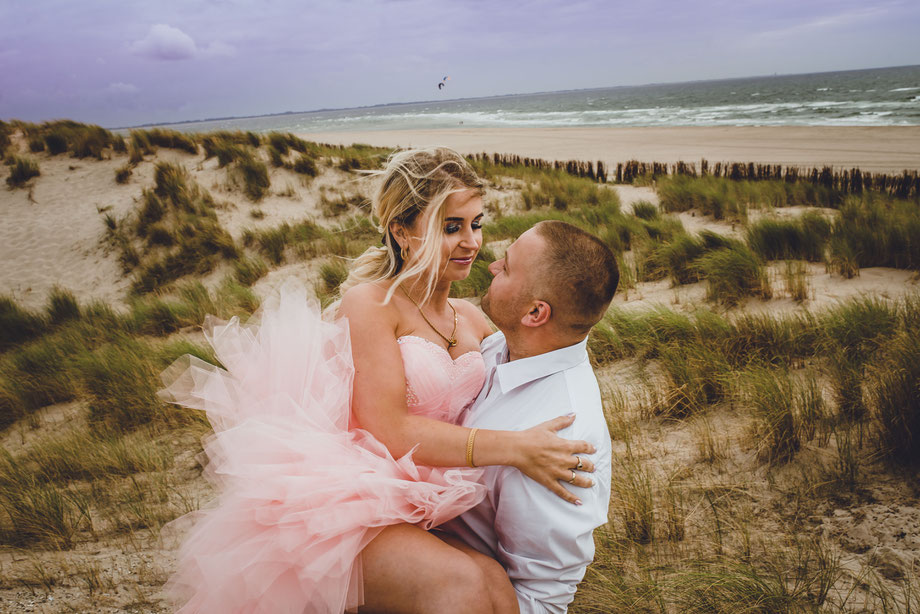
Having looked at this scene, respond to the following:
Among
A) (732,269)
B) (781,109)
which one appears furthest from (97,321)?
(781,109)

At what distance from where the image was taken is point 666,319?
4730mm

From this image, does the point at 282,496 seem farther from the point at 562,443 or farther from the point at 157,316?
the point at 157,316

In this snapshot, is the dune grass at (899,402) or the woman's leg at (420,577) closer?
the woman's leg at (420,577)

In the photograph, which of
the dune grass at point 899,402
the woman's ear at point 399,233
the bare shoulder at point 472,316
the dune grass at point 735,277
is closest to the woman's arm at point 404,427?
the woman's ear at point 399,233

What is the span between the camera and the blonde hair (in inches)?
94.4

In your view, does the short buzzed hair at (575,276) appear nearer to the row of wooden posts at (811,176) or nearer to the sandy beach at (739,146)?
the row of wooden posts at (811,176)

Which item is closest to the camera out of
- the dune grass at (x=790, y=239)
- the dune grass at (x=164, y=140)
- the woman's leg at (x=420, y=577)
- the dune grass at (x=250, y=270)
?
the woman's leg at (x=420, y=577)

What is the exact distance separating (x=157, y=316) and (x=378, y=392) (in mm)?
6423

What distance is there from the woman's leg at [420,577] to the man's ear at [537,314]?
2.99 feet

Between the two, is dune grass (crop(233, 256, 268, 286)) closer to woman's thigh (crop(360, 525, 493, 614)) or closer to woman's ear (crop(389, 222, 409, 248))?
woman's ear (crop(389, 222, 409, 248))

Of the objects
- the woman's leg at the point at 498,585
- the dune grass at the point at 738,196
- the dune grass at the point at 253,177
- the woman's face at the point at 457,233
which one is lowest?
the woman's leg at the point at 498,585

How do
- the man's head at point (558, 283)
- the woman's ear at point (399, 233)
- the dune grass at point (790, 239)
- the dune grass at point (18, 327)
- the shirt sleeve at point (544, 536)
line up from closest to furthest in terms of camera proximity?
the shirt sleeve at point (544, 536) → the man's head at point (558, 283) → the woman's ear at point (399, 233) → the dune grass at point (790, 239) → the dune grass at point (18, 327)

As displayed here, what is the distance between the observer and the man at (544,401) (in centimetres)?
177

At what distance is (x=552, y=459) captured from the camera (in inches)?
67.1
